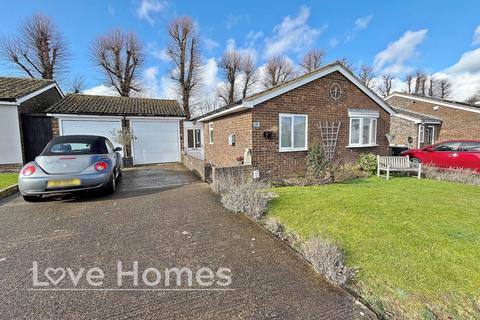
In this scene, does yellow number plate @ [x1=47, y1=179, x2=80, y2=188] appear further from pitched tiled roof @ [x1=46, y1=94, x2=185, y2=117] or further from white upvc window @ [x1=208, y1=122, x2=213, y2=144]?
pitched tiled roof @ [x1=46, y1=94, x2=185, y2=117]

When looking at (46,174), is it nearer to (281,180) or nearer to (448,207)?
(281,180)

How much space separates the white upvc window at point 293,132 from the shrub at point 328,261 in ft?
18.2

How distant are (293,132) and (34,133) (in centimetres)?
1303

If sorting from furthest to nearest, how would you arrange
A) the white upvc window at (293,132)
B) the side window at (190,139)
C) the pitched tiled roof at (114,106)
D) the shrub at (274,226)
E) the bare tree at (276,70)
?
the bare tree at (276,70) → the side window at (190,139) → the pitched tiled roof at (114,106) → the white upvc window at (293,132) → the shrub at (274,226)

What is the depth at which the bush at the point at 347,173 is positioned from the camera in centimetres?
786

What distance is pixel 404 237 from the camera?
3484mm

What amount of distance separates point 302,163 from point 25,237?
7.97 m

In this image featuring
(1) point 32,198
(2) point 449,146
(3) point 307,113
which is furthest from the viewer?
(2) point 449,146

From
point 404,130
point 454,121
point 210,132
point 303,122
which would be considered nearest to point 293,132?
point 303,122

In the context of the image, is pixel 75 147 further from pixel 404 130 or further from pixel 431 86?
pixel 431 86

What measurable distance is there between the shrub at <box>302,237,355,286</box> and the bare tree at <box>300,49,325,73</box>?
117 feet

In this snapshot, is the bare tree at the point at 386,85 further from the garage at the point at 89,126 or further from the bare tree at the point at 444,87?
the garage at the point at 89,126

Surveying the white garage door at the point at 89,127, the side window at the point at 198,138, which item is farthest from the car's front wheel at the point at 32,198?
the side window at the point at 198,138

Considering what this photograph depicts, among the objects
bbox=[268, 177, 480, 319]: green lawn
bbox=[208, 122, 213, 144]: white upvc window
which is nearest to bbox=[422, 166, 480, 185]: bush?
bbox=[268, 177, 480, 319]: green lawn
